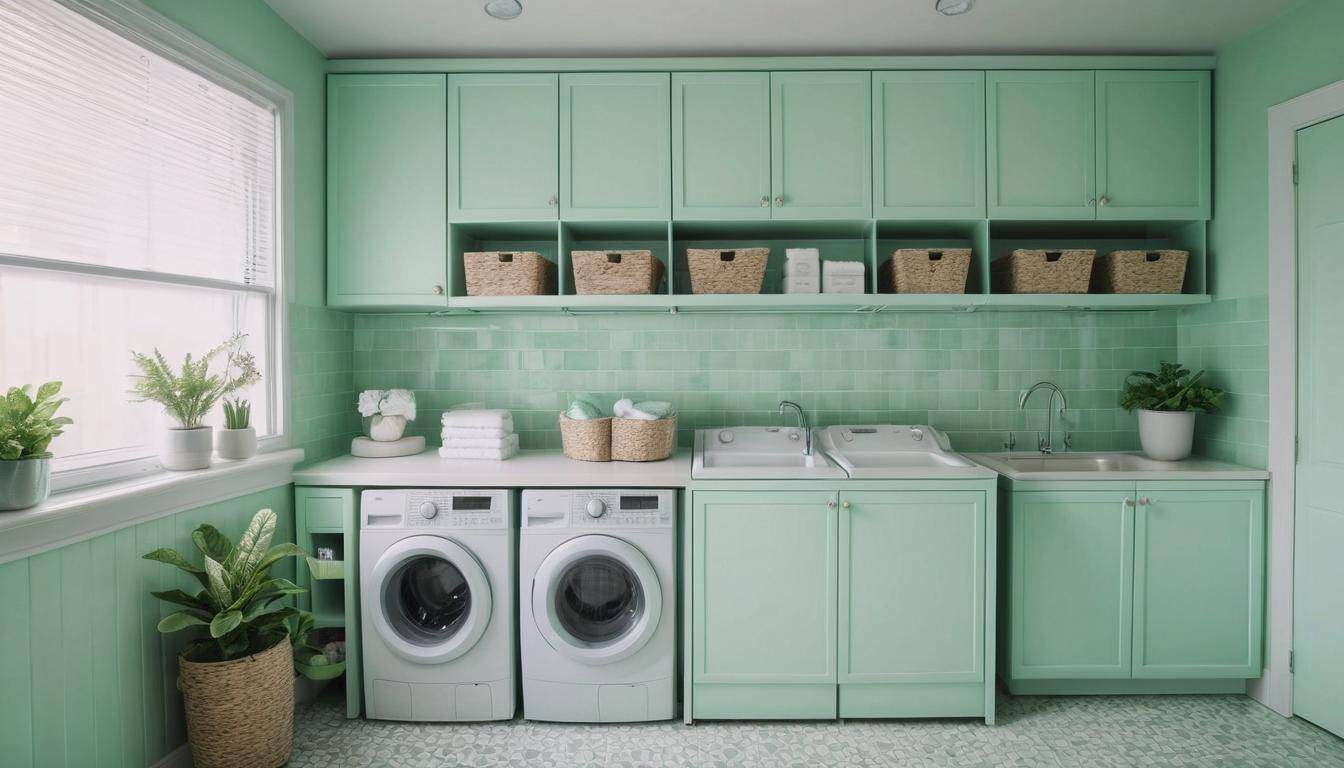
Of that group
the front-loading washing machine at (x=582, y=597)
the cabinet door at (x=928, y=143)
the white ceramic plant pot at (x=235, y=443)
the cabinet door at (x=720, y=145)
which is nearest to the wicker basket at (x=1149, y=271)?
the cabinet door at (x=928, y=143)

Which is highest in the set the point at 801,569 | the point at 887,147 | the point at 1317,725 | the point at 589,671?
the point at 887,147

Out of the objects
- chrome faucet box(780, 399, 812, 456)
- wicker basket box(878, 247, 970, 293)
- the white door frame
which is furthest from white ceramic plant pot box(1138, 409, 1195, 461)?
chrome faucet box(780, 399, 812, 456)

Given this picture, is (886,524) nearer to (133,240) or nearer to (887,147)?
(887,147)

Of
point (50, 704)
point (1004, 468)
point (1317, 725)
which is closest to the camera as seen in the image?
point (50, 704)

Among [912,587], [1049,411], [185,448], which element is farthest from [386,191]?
[1049,411]

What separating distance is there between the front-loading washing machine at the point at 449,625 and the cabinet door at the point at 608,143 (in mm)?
1274

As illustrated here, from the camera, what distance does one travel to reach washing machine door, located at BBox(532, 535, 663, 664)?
232 cm

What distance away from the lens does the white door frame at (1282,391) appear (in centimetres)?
240

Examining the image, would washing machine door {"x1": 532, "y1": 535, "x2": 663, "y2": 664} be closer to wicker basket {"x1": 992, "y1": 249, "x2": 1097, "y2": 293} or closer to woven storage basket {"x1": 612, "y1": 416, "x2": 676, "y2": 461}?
woven storage basket {"x1": 612, "y1": 416, "x2": 676, "y2": 461}

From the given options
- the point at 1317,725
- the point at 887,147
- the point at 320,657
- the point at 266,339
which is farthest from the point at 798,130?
the point at 1317,725

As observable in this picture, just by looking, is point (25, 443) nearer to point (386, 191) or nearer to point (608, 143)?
point (386, 191)

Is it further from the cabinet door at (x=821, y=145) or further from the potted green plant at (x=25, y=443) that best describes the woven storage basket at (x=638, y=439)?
the potted green plant at (x=25, y=443)

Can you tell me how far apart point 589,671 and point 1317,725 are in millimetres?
2710

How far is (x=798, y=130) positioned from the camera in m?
2.69
